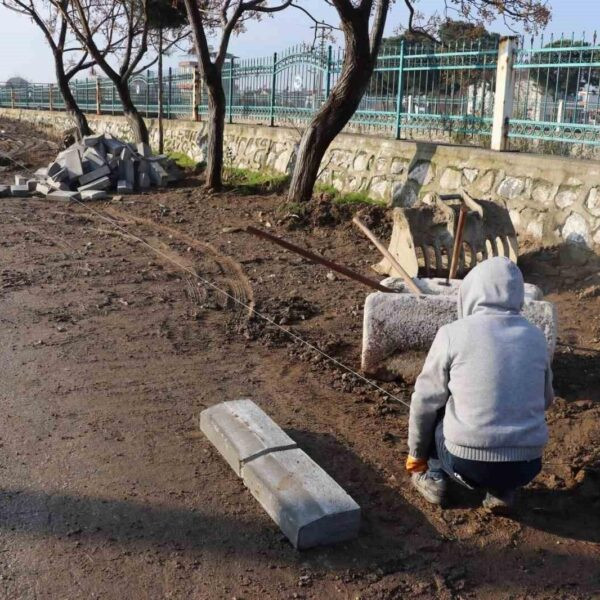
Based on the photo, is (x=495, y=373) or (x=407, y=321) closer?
(x=495, y=373)

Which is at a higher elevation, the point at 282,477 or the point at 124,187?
the point at 124,187

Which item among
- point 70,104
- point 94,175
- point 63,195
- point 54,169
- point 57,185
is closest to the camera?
point 63,195

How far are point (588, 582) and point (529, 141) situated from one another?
21.4 ft

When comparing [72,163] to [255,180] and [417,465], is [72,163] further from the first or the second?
[417,465]

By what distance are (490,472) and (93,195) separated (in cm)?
1094

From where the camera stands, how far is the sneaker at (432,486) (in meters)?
3.33

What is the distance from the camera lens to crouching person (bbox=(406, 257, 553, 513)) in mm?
2955

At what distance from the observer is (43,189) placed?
13.3 m

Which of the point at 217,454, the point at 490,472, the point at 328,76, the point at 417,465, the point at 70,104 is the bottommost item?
the point at 217,454

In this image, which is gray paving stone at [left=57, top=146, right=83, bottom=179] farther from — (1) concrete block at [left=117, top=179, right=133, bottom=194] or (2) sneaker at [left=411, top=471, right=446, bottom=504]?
(2) sneaker at [left=411, top=471, right=446, bottom=504]

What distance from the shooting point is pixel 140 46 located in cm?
2027

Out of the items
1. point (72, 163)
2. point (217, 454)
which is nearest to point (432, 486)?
point (217, 454)

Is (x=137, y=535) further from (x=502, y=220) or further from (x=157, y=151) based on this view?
(x=157, y=151)

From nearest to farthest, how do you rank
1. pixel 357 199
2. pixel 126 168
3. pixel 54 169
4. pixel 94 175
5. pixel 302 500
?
pixel 302 500 < pixel 357 199 < pixel 94 175 < pixel 54 169 < pixel 126 168
